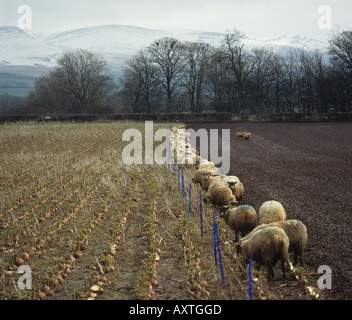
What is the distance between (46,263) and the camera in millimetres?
7582

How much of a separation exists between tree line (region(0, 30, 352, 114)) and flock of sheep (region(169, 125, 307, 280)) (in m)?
61.7

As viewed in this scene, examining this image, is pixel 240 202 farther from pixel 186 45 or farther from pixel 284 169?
pixel 186 45

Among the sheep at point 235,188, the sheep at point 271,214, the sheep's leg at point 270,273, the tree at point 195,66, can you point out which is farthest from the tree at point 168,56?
the sheep's leg at point 270,273

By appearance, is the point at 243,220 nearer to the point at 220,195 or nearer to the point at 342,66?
the point at 220,195

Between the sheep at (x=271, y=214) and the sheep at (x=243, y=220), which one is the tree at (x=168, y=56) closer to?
the sheep at (x=271, y=214)

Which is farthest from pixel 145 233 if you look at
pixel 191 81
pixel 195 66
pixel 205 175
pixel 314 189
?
pixel 191 81

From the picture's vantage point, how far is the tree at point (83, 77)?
79481mm

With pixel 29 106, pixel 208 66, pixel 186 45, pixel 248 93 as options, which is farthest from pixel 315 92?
pixel 29 106

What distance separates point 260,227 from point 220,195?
152 inches

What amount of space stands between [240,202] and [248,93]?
67050 millimetres

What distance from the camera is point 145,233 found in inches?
352

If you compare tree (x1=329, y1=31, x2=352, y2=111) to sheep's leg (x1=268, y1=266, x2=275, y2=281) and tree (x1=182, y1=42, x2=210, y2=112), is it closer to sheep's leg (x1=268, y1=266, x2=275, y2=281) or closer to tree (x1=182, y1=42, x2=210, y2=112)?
tree (x1=182, y1=42, x2=210, y2=112)

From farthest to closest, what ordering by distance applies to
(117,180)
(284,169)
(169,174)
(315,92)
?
1. (315,92)
2. (284,169)
3. (169,174)
4. (117,180)

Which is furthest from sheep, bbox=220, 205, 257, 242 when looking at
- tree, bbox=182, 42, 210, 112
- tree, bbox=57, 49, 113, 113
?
tree, bbox=57, 49, 113, 113
